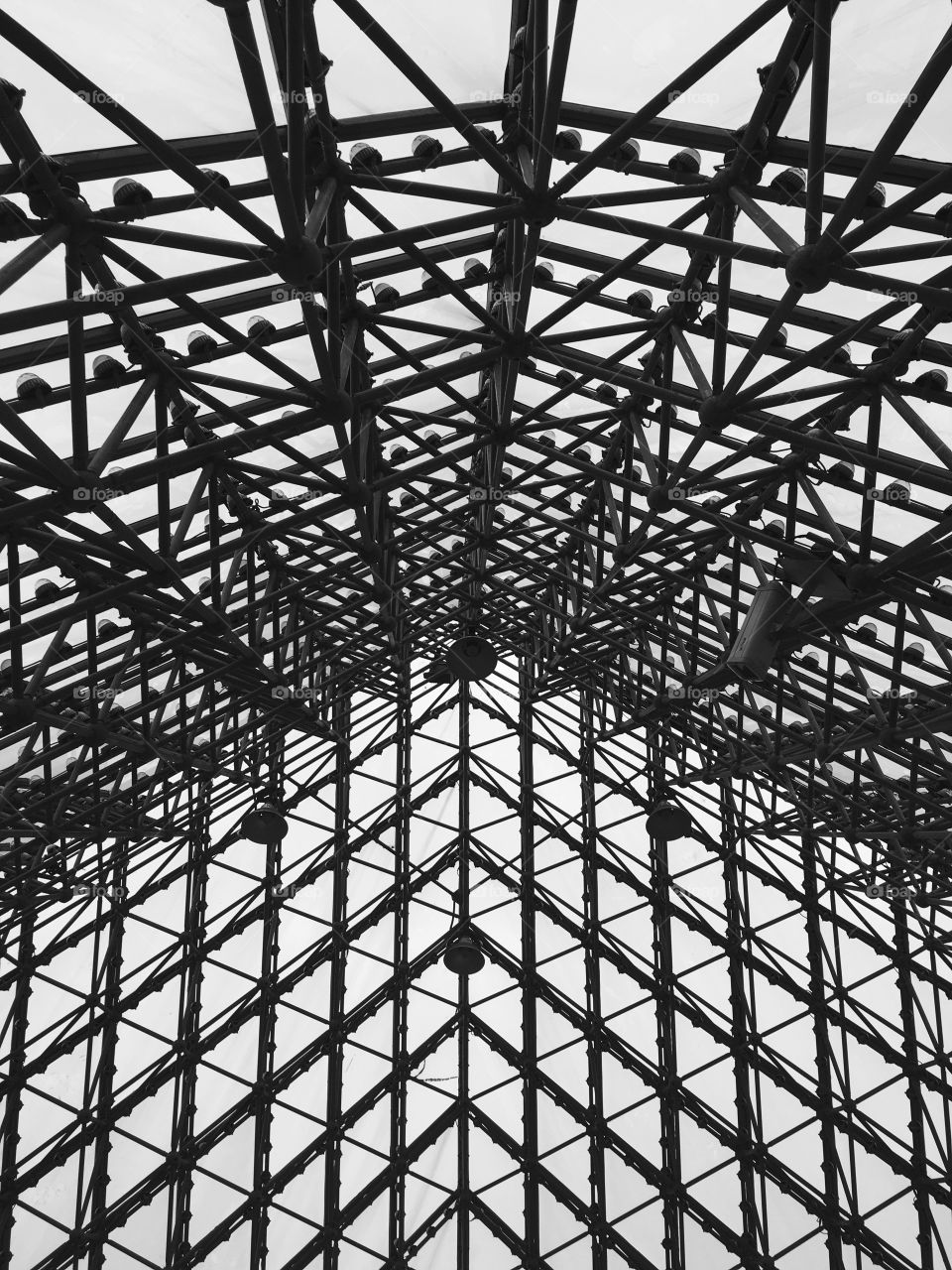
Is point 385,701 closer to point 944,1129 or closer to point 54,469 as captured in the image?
point 944,1129

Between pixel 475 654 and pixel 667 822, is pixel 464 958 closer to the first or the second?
pixel 667 822

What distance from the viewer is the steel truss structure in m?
11.0

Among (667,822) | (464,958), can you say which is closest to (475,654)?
(667,822)

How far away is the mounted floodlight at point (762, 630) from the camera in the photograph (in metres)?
12.4

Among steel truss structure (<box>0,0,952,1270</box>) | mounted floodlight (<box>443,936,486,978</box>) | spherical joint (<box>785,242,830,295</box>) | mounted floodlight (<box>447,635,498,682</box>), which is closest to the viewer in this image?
spherical joint (<box>785,242,830,295</box>)

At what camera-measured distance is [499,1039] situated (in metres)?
20.8

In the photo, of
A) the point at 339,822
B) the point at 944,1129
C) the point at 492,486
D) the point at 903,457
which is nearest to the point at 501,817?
the point at 339,822

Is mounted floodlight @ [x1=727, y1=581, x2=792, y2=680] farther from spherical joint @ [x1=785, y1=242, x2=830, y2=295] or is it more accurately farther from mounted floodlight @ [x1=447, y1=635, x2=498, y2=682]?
mounted floodlight @ [x1=447, y1=635, x2=498, y2=682]

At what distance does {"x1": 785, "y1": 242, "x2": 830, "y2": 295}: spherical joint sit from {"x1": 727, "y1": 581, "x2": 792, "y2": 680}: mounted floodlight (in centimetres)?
491

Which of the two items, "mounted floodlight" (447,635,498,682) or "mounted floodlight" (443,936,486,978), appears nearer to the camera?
"mounted floodlight" (447,635,498,682)

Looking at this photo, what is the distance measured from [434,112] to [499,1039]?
16663mm

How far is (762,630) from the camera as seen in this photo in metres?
12.5

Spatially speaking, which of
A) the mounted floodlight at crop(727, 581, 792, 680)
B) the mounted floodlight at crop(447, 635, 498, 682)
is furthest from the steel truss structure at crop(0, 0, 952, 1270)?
the mounted floodlight at crop(447, 635, 498, 682)

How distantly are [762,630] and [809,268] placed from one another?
17.5ft
